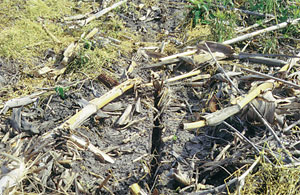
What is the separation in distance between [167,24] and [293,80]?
79.3 inches

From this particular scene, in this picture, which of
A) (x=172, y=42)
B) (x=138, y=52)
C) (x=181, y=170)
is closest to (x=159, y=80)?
(x=138, y=52)

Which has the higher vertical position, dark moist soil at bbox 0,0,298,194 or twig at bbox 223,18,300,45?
twig at bbox 223,18,300,45

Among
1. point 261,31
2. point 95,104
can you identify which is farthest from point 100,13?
point 261,31

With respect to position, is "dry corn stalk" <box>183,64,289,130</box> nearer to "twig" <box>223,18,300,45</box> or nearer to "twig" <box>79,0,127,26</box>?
"twig" <box>223,18,300,45</box>

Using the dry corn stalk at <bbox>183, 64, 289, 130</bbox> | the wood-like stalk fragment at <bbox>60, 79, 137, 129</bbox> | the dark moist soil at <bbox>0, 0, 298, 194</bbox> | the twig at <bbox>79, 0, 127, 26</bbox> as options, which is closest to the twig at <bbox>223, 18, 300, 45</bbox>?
the dark moist soil at <bbox>0, 0, 298, 194</bbox>

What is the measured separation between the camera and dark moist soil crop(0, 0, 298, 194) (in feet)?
9.12

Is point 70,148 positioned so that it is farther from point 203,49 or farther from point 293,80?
point 293,80

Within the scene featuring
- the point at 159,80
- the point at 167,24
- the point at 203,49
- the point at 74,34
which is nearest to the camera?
the point at 159,80

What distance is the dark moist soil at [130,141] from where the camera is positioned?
9.12 feet

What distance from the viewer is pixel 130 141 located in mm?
3172

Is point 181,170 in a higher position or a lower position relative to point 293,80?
lower

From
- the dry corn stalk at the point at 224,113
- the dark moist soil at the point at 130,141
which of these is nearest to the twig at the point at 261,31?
the dark moist soil at the point at 130,141

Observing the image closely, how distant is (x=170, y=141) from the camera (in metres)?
3.14

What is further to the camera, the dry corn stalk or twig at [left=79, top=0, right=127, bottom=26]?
twig at [left=79, top=0, right=127, bottom=26]
